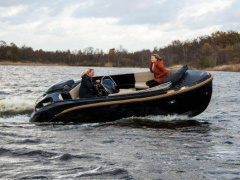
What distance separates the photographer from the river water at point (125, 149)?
5.28m

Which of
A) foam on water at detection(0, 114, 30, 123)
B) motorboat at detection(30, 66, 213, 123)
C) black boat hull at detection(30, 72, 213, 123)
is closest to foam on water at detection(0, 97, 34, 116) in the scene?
foam on water at detection(0, 114, 30, 123)

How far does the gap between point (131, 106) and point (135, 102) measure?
16 cm

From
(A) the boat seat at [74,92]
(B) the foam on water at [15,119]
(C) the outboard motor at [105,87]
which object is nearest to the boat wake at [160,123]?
(C) the outboard motor at [105,87]

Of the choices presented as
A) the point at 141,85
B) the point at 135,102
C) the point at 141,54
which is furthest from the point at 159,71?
the point at 141,54

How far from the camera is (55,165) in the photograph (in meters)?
5.60

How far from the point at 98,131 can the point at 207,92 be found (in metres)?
3.16

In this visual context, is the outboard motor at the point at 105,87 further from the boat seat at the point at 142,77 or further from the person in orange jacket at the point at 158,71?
the boat seat at the point at 142,77

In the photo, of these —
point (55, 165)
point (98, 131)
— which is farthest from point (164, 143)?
point (55, 165)

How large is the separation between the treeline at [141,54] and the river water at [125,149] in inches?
2377

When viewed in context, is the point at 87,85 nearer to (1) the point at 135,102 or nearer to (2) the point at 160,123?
(1) the point at 135,102

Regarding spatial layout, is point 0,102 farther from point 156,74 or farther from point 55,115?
point 156,74

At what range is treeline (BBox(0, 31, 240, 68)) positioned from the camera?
76.4m

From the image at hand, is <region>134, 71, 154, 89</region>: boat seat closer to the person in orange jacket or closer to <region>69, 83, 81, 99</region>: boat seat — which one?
the person in orange jacket

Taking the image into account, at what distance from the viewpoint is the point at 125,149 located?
21.9ft
